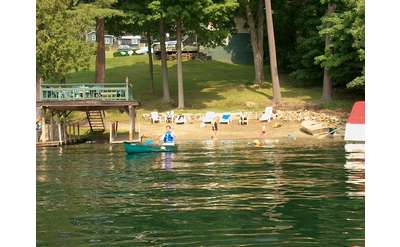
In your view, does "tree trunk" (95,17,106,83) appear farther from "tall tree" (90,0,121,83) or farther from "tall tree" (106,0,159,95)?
"tall tree" (106,0,159,95)

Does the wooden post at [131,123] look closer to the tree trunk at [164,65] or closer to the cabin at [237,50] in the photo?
the tree trunk at [164,65]

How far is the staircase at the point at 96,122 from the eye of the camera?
51.9 meters

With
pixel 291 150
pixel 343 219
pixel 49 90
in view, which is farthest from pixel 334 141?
pixel 343 219

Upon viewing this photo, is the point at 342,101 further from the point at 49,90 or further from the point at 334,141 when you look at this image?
the point at 49,90

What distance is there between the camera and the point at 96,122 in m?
53.1

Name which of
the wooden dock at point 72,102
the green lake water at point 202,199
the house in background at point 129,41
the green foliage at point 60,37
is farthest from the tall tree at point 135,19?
the house in background at point 129,41

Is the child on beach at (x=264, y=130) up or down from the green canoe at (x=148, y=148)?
up

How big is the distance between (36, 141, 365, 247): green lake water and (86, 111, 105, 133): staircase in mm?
12933

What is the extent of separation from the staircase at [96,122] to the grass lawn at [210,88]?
151 inches

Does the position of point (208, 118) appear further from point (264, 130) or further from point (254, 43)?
point (254, 43)

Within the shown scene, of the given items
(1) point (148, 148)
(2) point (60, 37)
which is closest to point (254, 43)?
(2) point (60, 37)

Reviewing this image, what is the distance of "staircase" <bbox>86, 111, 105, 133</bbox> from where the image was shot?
51.9m

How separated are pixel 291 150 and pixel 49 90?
16177mm

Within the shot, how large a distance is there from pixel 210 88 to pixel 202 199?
4226 cm
